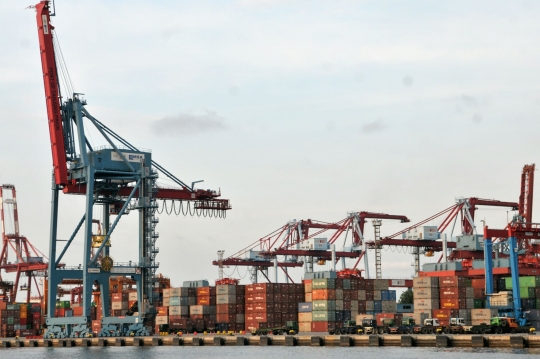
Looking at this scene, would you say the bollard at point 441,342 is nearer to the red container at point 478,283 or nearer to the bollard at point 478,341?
the bollard at point 478,341

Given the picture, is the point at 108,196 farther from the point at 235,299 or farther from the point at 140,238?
the point at 235,299

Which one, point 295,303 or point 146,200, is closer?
point 146,200

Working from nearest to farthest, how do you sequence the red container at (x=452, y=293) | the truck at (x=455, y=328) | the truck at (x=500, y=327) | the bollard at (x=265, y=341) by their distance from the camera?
the truck at (x=500, y=327)
the truck at (x=455, y=328)
the bollard at (x=265, y=341)
the red container at (x=452, y=293)

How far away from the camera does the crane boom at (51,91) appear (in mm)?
80250

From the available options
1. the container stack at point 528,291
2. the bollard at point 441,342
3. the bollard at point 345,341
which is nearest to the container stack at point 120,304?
the bollard at point 345,341

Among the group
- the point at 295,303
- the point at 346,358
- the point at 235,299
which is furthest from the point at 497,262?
the point at 346,358

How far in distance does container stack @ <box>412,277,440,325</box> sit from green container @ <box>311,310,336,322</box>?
344 inches

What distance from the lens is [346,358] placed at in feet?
174

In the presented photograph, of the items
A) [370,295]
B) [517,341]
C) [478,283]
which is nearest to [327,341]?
[517,341]

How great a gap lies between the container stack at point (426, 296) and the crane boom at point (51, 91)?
32776 mm

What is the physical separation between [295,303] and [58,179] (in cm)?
2729

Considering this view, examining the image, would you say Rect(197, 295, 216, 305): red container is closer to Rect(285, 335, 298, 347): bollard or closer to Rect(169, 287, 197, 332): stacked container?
Rect(169, 287, 197, 332): stacked container

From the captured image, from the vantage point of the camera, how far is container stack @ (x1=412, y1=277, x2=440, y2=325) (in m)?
78.0

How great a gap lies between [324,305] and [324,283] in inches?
85.3
